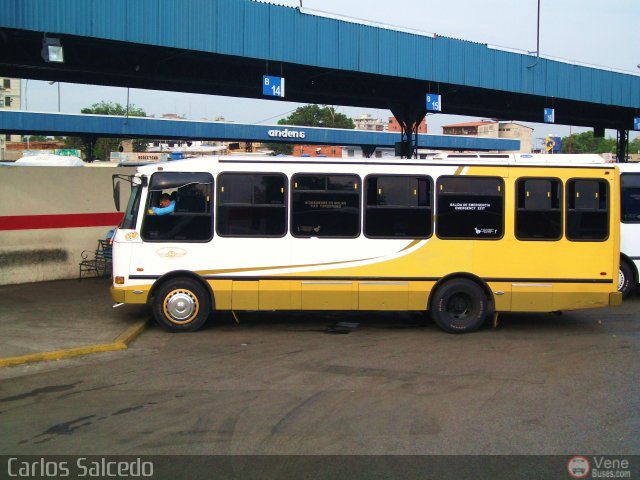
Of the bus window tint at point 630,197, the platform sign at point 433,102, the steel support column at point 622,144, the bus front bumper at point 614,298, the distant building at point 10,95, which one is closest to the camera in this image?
the bus front bumper at point 614,298

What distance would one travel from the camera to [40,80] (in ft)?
59.4

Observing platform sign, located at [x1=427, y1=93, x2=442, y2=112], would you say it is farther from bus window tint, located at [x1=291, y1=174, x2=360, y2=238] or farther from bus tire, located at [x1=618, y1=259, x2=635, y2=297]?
bus window tint, located at [x1=291, y1=174, x2=360, y2=238]

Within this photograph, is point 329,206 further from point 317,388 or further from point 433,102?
point 433,102

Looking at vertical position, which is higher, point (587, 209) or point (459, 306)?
point (587, 209)

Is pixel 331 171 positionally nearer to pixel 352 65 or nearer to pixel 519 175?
pixel 519 175

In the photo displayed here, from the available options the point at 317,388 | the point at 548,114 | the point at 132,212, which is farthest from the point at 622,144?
the point at 317,388

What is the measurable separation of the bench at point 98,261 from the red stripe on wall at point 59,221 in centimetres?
58

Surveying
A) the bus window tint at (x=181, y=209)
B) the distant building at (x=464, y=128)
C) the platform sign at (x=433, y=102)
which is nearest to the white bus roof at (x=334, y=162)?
the bus window tint at (x=181, y=209)

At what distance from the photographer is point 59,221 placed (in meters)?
14.2

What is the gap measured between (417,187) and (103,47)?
9.47 metres

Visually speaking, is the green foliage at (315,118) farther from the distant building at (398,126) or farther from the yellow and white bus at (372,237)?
the yellow and white bus at (372,237)

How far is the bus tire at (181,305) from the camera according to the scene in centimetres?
986
